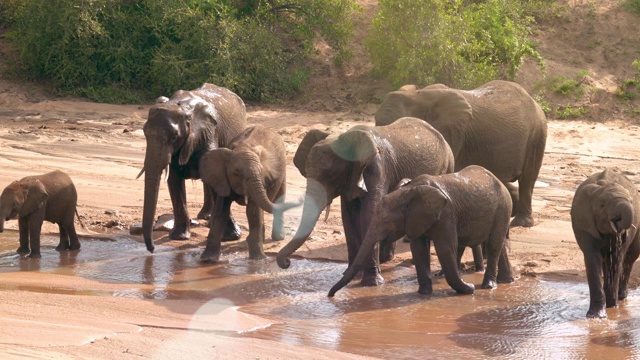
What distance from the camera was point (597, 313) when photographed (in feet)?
29.9

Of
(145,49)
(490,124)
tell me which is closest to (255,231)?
(490,124)

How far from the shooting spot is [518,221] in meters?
12.8

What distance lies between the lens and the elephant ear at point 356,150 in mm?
9750

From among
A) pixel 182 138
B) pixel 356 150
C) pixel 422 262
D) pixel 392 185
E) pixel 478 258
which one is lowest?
pixel 478 258

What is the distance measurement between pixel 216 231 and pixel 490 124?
3530mm

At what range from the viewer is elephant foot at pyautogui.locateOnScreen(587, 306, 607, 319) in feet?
29.9

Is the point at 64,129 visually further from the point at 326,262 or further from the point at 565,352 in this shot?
the point at 565,352

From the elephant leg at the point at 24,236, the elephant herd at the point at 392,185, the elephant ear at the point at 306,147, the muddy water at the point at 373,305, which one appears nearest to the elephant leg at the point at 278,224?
the elephant herd at the point at 392,185

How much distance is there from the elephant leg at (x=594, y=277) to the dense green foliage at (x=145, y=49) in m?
9.60

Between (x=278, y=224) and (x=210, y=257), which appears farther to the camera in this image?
(x=278, y=224)

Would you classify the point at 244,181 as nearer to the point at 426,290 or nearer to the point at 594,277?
the point at 426,290

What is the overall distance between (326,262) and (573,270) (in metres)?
2.41

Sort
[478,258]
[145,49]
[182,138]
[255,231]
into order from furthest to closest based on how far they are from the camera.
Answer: [145,49], [182,138], [255,231], [478,258]

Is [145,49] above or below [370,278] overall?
above
